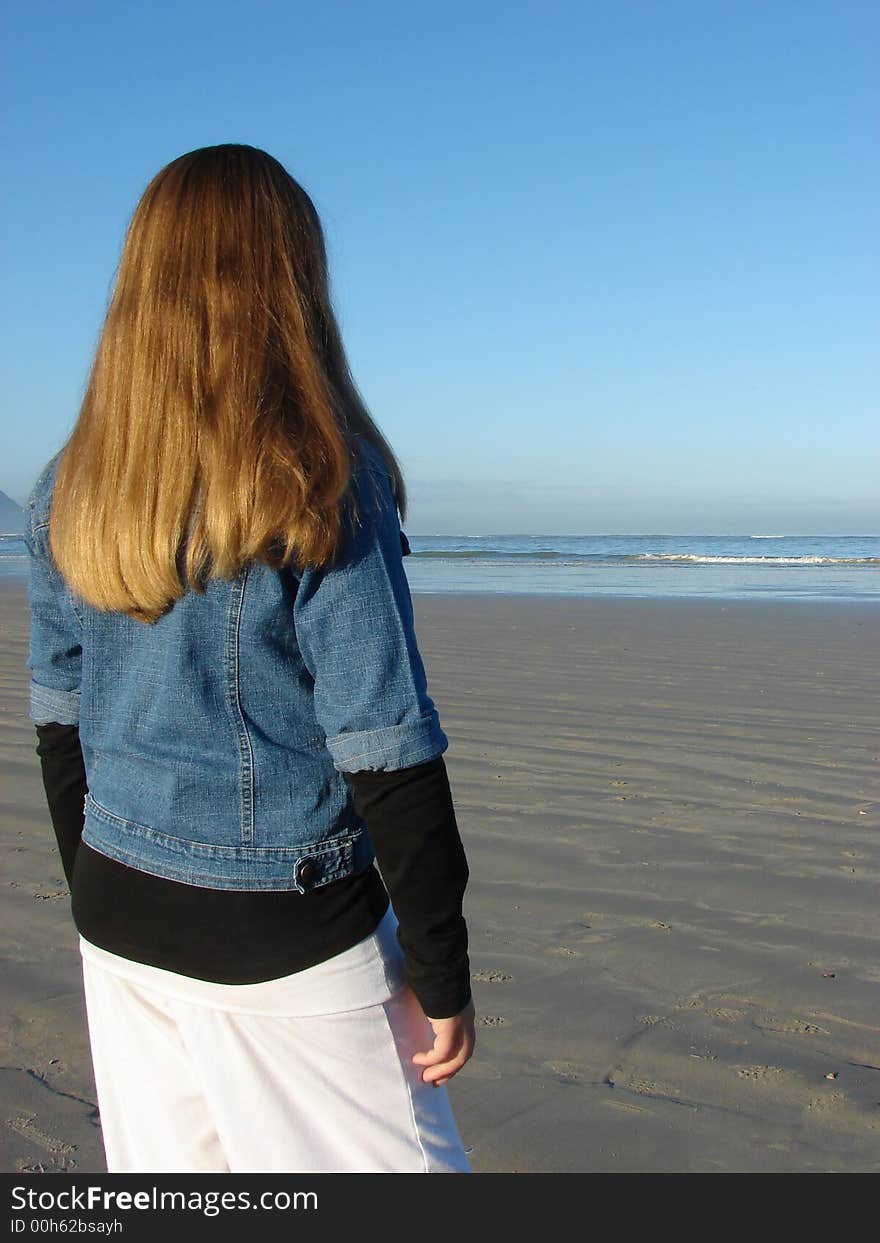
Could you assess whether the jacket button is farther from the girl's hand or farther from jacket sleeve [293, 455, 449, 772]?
the girl's hand

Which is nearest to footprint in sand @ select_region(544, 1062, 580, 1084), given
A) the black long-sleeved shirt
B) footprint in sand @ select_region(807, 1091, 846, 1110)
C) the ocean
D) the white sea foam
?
footprint in sand @ select_region(807, 1091, 846, 1110)

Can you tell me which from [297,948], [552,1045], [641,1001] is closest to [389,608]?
[297,948]

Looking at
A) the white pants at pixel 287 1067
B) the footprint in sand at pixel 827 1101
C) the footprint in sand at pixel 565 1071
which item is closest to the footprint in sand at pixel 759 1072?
the footprint in sand at pixel 827 1101

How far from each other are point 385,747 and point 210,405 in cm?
49

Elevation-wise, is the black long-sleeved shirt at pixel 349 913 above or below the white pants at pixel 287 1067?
above

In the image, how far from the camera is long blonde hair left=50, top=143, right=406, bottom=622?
53.7 inches

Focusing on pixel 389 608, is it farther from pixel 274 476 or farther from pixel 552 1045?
pixel 552 1045

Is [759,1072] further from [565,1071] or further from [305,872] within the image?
[305,872]

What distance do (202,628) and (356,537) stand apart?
23 centimetres

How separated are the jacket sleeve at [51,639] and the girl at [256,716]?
0.25ft

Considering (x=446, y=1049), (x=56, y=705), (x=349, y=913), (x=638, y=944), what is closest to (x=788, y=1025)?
(x=638, y=944)

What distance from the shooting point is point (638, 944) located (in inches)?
142

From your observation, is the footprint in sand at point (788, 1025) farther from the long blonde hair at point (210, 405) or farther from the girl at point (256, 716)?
the long blonde hair at point (210, 405)

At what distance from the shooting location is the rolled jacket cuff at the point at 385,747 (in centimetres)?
139
